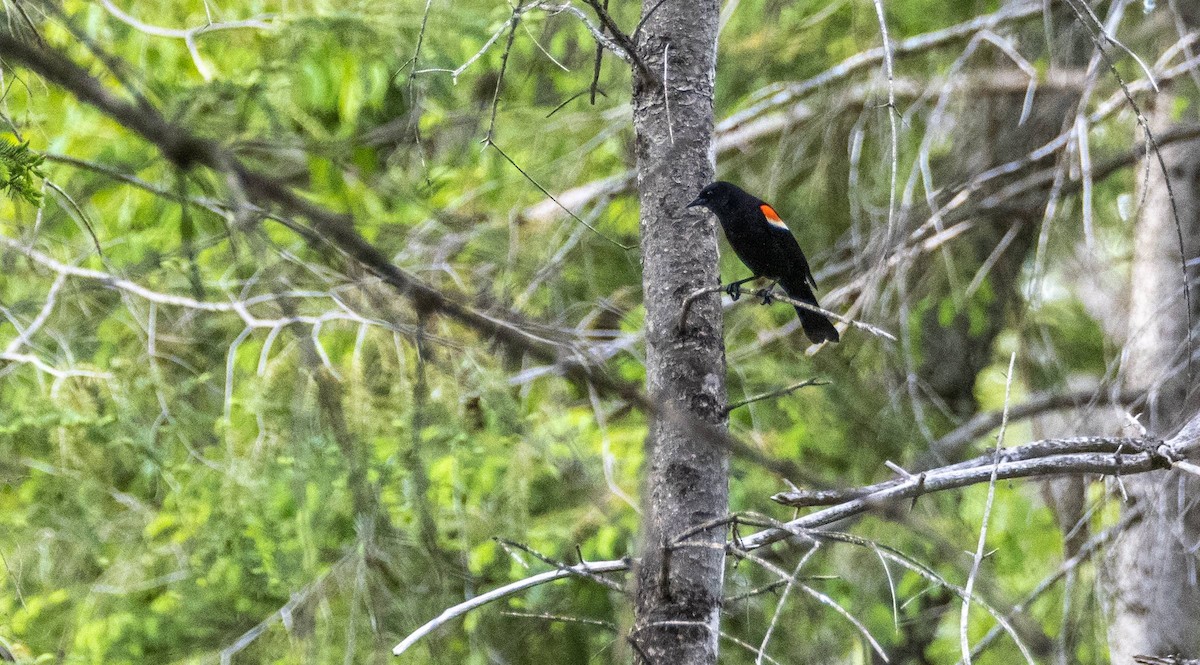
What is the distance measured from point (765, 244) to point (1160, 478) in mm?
1577

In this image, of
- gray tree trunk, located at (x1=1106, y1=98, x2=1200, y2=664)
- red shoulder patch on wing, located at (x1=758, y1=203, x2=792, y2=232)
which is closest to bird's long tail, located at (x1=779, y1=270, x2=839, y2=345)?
Result: red shoulder patch on wing, located at (x1=758, y1=203, x2=792, y2=232)

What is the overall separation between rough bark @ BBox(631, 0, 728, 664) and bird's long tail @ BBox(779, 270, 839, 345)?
171cm

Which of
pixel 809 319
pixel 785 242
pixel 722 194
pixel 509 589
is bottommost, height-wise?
pixel 509 589

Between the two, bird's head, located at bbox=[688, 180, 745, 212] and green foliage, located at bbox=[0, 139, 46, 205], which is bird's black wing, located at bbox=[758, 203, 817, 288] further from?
green foliage, located at bbox=[0, 139, 46, 205]

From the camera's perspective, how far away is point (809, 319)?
156 inches

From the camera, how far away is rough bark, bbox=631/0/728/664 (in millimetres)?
1958

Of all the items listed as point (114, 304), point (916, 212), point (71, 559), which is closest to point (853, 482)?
point (916, 212)

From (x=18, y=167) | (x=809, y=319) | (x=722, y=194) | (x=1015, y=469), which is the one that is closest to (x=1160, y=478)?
(x=809, y=319)

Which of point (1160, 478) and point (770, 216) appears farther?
point (770, 216)

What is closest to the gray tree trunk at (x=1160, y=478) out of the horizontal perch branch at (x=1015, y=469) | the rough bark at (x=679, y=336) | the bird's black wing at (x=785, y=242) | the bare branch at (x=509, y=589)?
the bird's black wing at (x=785, y=242)

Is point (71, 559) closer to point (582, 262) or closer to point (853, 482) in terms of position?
point (582, 262)

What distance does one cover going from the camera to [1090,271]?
3.46 meters

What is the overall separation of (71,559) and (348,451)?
493 centimetres

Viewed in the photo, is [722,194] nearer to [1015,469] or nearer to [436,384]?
[436,384]
